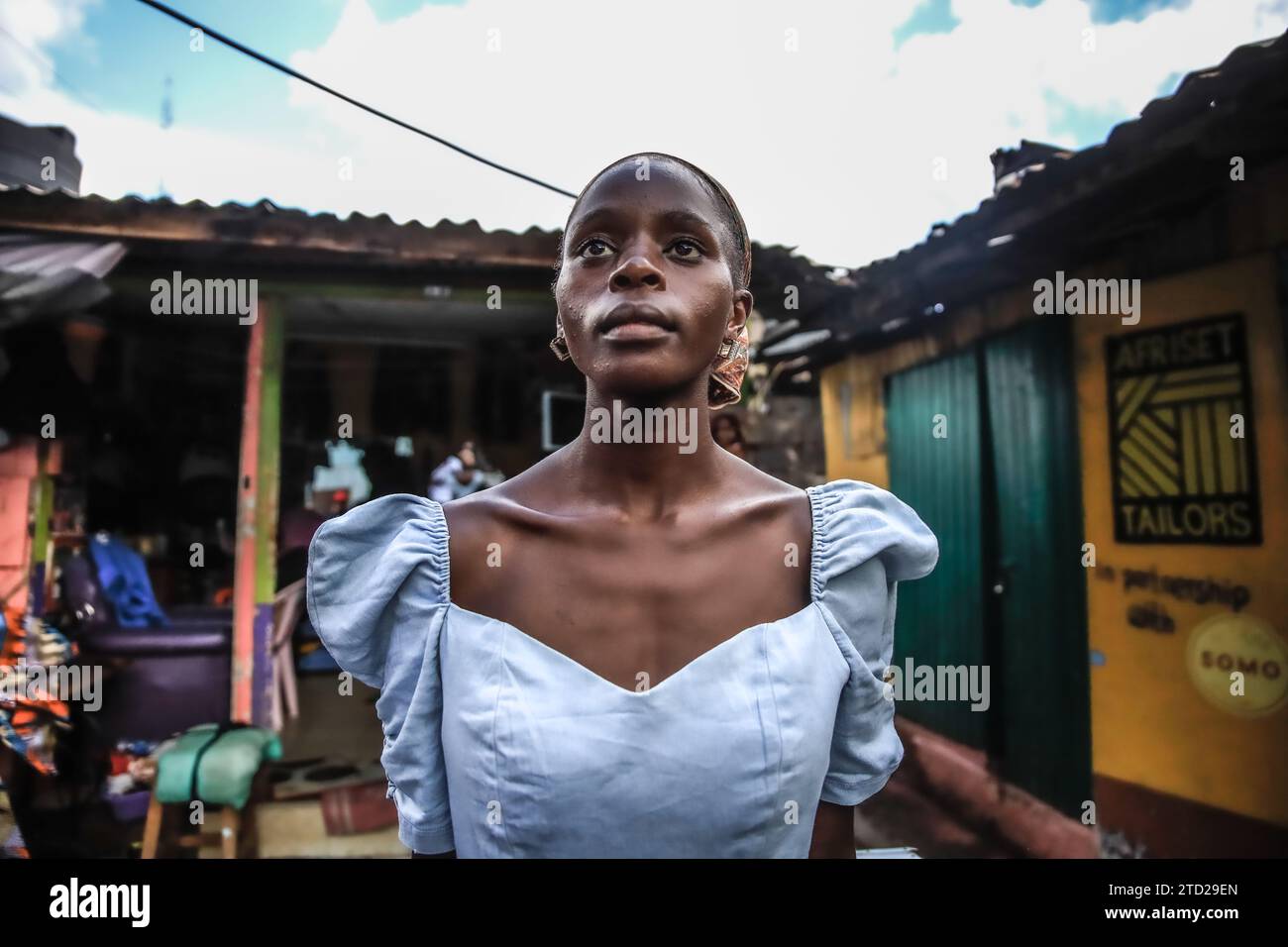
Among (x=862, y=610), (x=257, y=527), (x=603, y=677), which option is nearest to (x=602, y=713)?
(x=603, y=677)

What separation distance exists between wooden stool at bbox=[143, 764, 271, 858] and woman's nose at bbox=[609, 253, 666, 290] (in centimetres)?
385

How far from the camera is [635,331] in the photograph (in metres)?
1.04

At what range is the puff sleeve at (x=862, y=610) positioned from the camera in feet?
3.87

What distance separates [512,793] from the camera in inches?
39.5

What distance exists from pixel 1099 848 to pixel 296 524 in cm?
549

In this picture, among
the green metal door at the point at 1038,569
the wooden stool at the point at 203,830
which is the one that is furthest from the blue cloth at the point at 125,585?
the green metal door at the point at 1038,569

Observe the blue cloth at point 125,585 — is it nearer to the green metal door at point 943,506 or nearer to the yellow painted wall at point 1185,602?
the green metal door at point 943,506

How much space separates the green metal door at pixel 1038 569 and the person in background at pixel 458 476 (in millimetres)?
3584

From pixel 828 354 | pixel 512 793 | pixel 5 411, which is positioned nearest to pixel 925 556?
pixel 512 793

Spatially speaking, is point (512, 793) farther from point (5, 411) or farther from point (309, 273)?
point (5, 411)

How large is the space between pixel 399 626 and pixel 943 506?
4553 mm

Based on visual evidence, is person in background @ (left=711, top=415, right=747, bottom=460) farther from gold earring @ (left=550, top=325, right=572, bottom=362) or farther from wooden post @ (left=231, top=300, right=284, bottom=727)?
gold earring @ (left=550, top=325, right=572, bottom=362)

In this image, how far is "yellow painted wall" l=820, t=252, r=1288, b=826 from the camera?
9.96ft

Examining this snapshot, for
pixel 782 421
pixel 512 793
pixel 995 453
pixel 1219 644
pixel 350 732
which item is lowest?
pixel 350 732
